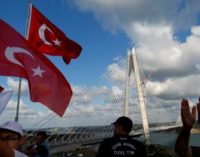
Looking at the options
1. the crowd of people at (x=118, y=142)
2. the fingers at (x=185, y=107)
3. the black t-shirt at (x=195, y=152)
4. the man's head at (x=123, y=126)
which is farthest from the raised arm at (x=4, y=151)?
the man's head at (x=123, y=126)

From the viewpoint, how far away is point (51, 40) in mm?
8453

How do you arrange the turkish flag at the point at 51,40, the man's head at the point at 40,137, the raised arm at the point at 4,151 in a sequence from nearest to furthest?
the raised arm at the point at 4,151 < the man's head at the point at 40,137 < the turkish flag at the point at 51,40

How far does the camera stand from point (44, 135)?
6602 millimetres

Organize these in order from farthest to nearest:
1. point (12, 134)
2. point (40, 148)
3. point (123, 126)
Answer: point (40, 148), point (123, 126), point (12, 134)

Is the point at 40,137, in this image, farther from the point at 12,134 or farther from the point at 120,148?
the point at 12,134

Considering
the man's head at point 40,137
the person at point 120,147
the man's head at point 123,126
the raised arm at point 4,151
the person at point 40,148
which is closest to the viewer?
the raised arm at point 4,151

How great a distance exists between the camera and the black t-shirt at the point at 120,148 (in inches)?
169

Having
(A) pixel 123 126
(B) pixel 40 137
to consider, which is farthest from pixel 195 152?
(B) pixel 40 137

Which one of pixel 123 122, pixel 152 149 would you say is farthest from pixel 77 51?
pixel 152 149

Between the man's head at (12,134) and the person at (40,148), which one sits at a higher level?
the person at (40,148)

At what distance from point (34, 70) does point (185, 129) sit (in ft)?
A: 14.9

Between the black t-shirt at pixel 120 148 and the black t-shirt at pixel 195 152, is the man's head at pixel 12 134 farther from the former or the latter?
the black t-shirt at pixel 120 148

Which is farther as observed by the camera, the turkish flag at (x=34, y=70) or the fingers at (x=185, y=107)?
the turkish flag at (x=34, y=70)

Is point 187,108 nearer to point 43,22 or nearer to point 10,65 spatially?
point 10,65
